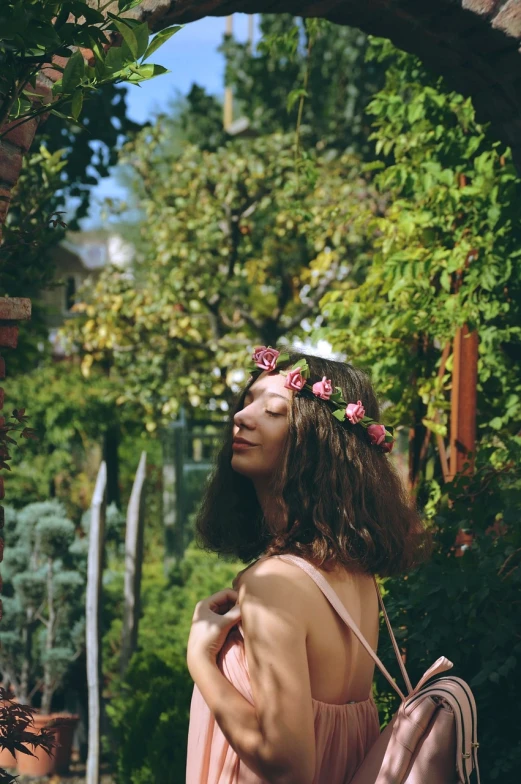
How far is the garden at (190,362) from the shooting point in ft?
9.38

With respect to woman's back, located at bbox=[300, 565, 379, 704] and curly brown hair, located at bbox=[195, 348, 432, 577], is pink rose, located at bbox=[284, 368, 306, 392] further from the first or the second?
woman's back, located at bbox=[300, 565, 379, 704]

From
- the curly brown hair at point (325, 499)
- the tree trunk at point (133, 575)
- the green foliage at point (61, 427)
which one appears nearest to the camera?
the curly brown hair at point (325, 499)

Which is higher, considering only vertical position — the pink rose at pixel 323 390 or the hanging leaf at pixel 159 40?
the hanging leaf at pixel 159 40

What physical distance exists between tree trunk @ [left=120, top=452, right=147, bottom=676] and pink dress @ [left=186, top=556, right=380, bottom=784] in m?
3.53

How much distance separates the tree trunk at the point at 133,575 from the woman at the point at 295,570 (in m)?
3.31

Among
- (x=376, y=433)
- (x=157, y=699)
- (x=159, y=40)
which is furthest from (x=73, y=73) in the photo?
(x=157, y=699)

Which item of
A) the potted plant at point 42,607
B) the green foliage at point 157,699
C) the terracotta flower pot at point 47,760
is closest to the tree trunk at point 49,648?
the potted plant at point 42,607

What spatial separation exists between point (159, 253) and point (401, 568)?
877 cm

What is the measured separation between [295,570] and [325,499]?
0.67 feet

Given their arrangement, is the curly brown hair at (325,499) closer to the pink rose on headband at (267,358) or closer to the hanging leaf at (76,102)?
the pink rose on headband at (267,358)

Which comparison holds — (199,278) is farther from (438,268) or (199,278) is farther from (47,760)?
(438,268)

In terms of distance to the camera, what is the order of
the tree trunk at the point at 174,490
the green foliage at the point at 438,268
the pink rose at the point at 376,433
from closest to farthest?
the pink rose at the point at 376,433
the green foliage at the point at 438,268
the tree trunk at the point at 174,490

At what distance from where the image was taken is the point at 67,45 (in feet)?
6.36

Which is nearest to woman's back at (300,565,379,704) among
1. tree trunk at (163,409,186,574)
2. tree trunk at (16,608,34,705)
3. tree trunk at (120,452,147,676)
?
tree trunk at (120,452,147,676)
